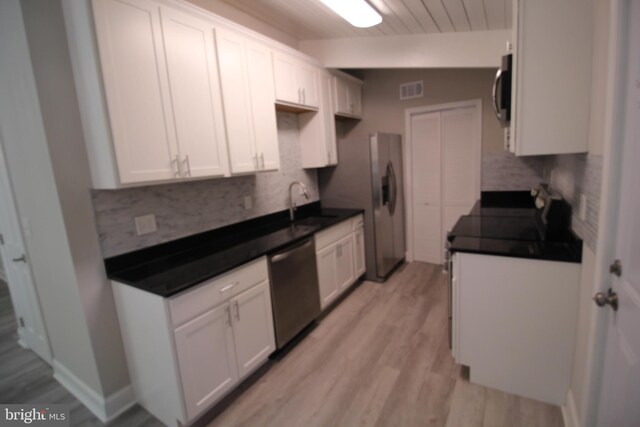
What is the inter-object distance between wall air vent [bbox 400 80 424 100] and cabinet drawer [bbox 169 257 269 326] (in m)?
2.90

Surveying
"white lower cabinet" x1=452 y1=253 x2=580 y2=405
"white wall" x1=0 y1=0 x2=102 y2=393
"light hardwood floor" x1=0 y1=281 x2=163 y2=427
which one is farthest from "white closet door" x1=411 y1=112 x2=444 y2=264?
"white wall" x1=0 y1=0 x2=102 y2=393

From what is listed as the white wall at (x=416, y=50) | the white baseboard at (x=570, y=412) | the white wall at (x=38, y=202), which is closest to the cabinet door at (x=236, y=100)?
the white wall at (x=38, y=202)

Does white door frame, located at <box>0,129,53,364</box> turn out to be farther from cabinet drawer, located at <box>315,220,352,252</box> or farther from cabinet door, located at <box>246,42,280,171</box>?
cabinet drawer, located at <box>315,220,352,252</box>

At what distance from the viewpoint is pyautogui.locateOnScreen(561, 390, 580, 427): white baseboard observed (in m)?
1.50

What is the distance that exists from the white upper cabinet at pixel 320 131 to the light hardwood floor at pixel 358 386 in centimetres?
163

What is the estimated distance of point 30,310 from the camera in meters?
2.49

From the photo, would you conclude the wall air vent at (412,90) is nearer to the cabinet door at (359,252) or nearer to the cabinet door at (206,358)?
the cabinet door at (359,252)

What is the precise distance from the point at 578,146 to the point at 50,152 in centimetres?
265

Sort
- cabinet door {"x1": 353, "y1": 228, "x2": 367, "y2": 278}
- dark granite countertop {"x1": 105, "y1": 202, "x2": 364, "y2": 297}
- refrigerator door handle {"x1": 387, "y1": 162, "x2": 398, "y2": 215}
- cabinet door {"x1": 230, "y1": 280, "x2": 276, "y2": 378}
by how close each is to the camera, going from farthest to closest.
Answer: refrigerator door handle {"x1": 387, "y1": 162, "x2": 398, "y2": 215} < cabinet door {"x1": 353, "y1": 228, "x2": 367, "y2": 278} < cabinet door {"x1": 230, "y1": 280, "x2": 276, "y2": 378} < dark granite countertop {"x1": 105, "y1": 202, "x2": 364, "y2": 297}

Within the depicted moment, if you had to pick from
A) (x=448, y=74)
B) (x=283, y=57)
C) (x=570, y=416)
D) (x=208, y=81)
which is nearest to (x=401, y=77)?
(x=448, y=74)

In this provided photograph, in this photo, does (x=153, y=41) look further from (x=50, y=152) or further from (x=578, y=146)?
(x=578, y=146)

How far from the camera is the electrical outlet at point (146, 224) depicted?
6.41ft

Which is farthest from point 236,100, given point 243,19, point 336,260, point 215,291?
point 336,260

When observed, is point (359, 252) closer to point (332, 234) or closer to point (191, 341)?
point (332, 234)
